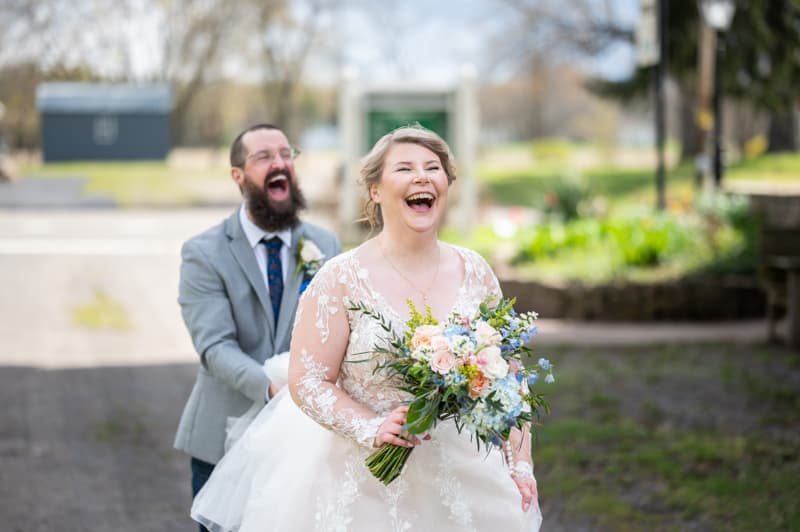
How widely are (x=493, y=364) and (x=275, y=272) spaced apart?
5.27 feet

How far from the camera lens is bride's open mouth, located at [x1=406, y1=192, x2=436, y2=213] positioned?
132 inches

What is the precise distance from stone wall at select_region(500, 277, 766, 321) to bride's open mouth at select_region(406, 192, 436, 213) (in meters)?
9.95

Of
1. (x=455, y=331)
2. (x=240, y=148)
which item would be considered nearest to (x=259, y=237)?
(x=240, y=148)

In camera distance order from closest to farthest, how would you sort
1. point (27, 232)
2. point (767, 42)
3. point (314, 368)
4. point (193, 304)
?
point (314, 368) → point (193, 304) → point (27, 232) → point (767, 42)

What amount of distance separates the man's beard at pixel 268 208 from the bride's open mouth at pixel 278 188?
0.01 m

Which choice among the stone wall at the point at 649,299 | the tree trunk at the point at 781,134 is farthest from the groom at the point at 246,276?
the tree trunk at the point at 781,134

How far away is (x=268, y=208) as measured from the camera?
173 inches

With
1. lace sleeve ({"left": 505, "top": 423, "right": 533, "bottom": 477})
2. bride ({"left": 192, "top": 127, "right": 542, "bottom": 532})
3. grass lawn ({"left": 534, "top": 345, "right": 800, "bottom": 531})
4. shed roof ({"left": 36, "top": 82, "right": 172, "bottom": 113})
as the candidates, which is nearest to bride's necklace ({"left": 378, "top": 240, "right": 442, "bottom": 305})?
bride ({"left": 192, "top": 127, "right": 542, "bottom": 532})

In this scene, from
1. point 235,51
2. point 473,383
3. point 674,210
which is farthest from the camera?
point 235,51

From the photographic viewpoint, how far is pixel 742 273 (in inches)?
534

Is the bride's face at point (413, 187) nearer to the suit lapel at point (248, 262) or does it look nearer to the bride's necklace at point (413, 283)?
the bride's necklace at point (413, 283)

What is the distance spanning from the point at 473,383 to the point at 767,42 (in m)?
29.8

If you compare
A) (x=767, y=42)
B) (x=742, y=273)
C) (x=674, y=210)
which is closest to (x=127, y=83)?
(x=767, y=42)

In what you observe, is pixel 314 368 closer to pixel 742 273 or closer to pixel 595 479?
pixel 595 479
